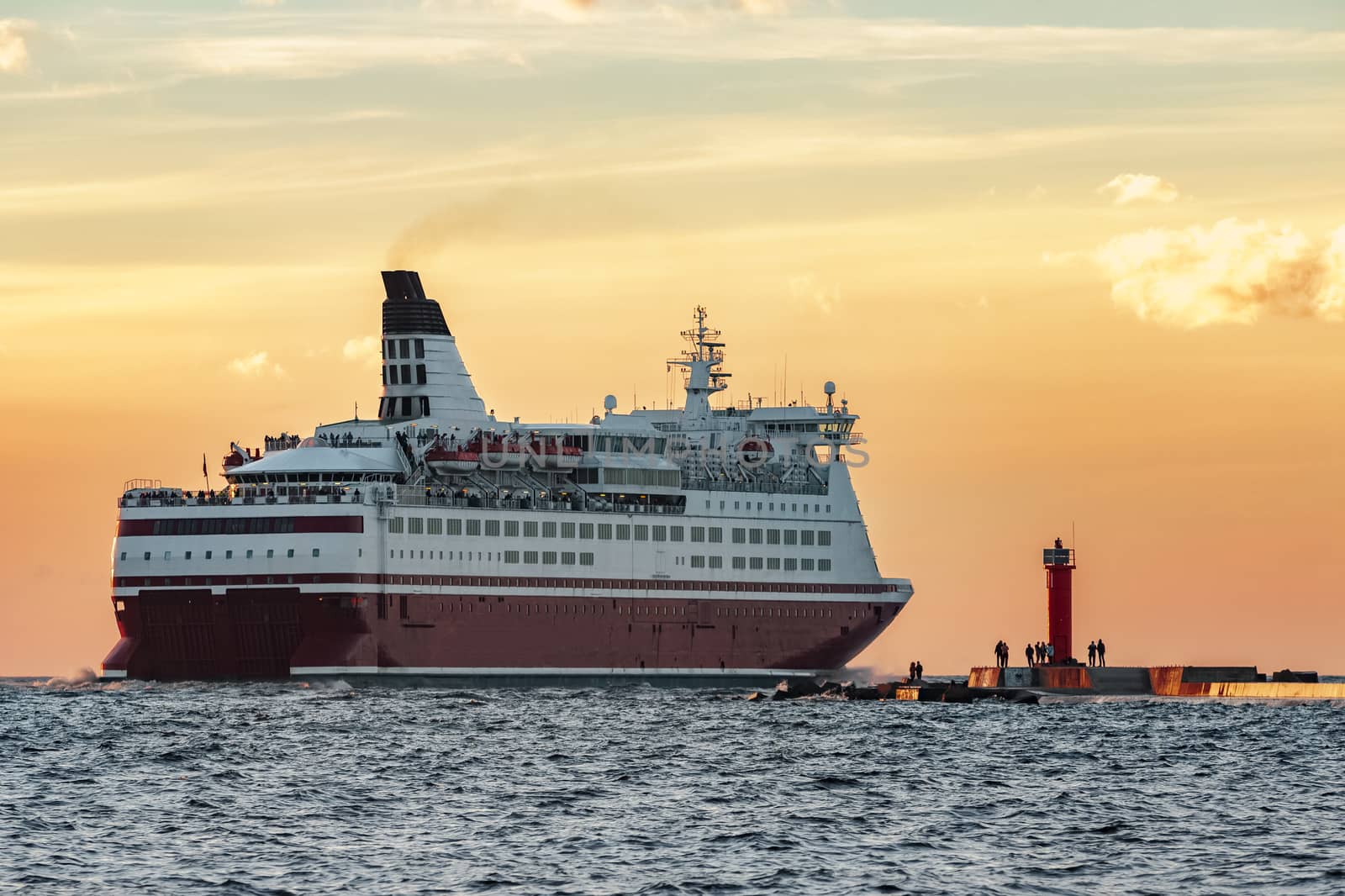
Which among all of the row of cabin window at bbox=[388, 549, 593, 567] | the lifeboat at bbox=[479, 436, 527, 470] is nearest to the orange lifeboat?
the lifeboat at bbox=[479, 436, 527, 470]

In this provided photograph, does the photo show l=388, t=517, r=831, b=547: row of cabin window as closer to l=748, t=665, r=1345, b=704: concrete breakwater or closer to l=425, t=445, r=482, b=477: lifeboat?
l=425, t=445, r=482, b=477: lifeboat

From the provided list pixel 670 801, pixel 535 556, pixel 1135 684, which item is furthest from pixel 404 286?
pixel 670 801

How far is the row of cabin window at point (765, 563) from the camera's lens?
108 m

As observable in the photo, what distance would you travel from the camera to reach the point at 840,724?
77.0 m

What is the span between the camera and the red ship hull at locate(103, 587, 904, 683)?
93.8 metres

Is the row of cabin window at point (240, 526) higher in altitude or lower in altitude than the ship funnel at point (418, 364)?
lower

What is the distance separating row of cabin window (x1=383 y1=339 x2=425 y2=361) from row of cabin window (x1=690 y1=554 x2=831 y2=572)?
15.3m

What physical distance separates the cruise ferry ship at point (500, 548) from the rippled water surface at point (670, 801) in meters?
11.8

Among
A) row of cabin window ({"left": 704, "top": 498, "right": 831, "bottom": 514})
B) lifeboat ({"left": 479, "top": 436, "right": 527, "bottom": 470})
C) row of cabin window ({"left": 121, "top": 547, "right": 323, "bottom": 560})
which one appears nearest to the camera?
row of cabin window ({"left": 121, "top": 547, "right": 323, "bottom": 560})

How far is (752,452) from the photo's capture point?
11169 centimetres

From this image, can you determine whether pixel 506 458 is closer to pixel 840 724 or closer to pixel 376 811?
pixel 840 724

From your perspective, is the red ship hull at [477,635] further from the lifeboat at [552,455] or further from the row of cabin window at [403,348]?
the row of cabin window at [403,348]

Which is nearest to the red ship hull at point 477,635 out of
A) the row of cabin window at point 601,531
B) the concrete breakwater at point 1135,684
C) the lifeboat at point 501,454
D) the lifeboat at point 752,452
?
the row of cabin window at point 601,531

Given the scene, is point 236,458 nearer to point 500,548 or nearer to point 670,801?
point 500,548
